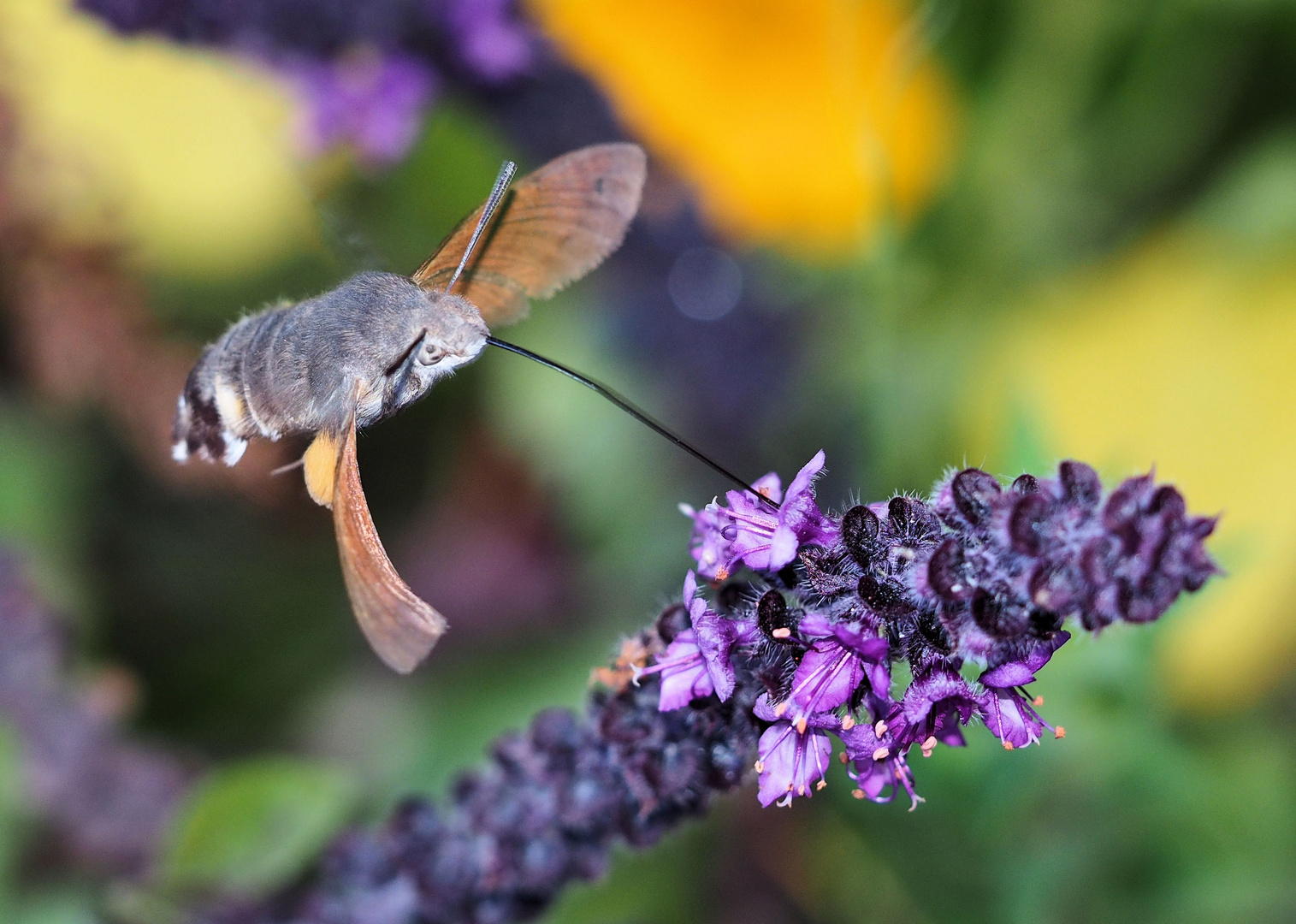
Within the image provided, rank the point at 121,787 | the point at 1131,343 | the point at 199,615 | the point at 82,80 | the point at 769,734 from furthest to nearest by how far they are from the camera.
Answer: the point at 82,80 < the point at 1131,343 < the point at 199,615 < the point at 121,787 < the point at 769,734

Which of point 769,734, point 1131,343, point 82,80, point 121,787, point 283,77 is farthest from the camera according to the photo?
point 82,80

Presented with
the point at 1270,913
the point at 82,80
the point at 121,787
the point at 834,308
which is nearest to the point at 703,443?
the point at 834,308

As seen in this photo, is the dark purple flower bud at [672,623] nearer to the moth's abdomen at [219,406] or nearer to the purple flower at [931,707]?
the purple flower at [931,707]

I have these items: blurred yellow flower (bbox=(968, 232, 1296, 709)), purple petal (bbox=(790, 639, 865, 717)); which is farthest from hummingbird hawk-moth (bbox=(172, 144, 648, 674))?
blurred yellow flower (bbox=(968, 232, 1296, 709))

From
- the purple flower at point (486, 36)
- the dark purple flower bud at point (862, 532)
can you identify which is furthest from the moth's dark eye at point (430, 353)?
the purple flower at point (486, 36)

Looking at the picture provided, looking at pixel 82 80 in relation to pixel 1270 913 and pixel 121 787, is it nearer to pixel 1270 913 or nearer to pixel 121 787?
pixel 121 787

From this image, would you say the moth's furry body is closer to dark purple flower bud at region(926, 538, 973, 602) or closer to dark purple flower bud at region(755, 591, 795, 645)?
dark purple flower bud at region(755, 591, 795, 645)

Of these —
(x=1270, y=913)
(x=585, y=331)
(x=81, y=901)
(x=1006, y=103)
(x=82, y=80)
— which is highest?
(x=82, y=80)
